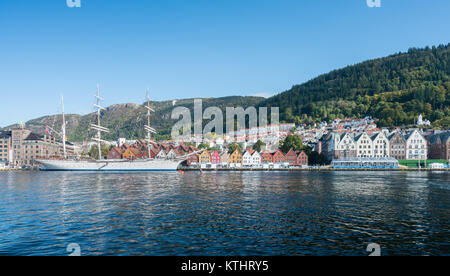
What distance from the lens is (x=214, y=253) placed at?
50.5 ft

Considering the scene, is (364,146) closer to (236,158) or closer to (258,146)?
(258,146)

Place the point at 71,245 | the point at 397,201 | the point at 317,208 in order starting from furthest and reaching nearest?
the point at 397,201 → the point at 317,208 → the point at 71,245

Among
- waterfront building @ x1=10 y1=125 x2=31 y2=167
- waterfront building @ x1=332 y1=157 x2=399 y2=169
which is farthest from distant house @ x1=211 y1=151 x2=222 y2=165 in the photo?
waterfront building @ x1=10 y1=125 x2=31 y2=167

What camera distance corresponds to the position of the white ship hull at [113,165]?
422 ft

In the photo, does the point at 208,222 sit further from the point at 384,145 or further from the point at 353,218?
the point at 384,145

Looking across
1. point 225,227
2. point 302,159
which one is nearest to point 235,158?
point 302,159

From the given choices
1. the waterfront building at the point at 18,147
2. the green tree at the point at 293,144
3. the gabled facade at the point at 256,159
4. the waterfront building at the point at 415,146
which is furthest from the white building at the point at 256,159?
the waterfront building at the point at 18,147

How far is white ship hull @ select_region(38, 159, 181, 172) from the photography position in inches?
5059

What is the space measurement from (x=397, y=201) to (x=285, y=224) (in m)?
18.8

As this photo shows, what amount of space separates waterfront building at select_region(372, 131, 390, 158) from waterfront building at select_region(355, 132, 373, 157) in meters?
1.66

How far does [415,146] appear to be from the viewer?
136625 millimetres

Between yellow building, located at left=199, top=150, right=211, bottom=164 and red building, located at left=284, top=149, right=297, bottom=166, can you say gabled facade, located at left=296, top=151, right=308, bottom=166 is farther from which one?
yellow building, located at left=199, top=150, right=211, bottom=164
